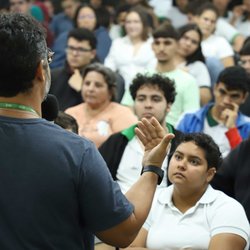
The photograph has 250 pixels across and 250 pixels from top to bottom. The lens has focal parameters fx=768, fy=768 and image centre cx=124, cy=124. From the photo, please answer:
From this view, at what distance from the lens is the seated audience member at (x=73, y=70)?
6.28 metres

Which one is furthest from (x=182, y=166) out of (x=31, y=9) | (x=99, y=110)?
(x=31, y=9)

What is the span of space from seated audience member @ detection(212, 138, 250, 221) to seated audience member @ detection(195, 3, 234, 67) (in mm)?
3470

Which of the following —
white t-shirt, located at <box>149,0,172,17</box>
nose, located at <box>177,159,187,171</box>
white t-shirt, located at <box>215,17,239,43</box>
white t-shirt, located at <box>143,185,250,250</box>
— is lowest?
white t-shirt, located at <box>143,185,250,250</box>

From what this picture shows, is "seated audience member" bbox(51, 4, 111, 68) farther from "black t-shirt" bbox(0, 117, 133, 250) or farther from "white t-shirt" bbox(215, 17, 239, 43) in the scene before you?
"black t-shirt" bbox(0, 117, 133, 250)

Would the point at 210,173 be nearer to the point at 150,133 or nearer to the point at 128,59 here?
the point at 150,133

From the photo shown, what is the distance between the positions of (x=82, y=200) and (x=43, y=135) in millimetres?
203

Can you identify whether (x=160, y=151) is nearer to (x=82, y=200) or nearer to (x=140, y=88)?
(x=82, y=200)

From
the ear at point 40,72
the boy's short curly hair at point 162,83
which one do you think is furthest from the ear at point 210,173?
the ear at point 40,72

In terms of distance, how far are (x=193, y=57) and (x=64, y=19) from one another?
2.82 meters

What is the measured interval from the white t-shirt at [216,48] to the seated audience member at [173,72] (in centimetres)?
94

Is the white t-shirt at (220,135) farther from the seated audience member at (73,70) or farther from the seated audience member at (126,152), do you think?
the seated audience member at (73,70)

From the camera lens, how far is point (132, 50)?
293 inches

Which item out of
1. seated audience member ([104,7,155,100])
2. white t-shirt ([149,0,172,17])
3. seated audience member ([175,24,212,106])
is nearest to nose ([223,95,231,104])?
seated audience member ([175,24,212,106])

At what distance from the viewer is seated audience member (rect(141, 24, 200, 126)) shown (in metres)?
6.06
